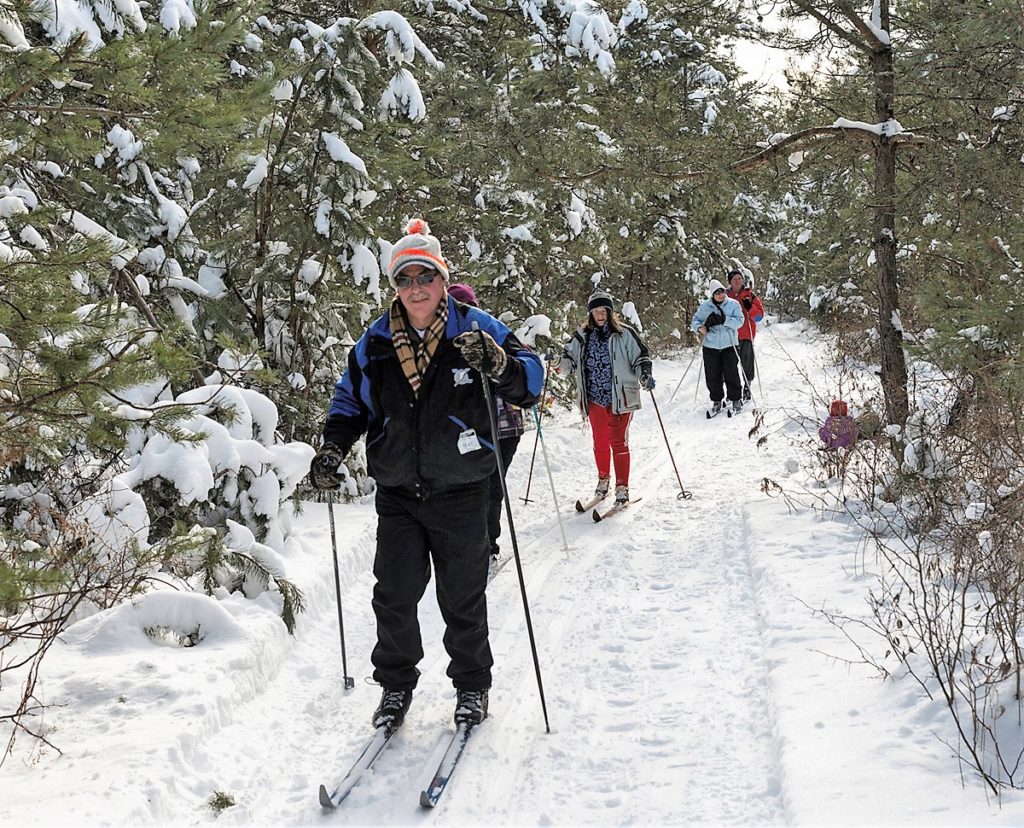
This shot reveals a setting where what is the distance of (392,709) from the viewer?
166 inches

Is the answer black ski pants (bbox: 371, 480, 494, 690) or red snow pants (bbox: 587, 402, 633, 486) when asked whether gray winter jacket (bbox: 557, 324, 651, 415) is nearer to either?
red snow pants (bbox: 587, 402, 633, 486)

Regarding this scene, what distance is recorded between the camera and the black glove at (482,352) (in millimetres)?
4066

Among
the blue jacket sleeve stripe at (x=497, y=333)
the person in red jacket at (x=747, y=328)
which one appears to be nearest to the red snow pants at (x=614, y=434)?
the blue jacket sleeve stripe at (x=497, y=333)

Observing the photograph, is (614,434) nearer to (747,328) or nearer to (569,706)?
(569,706)

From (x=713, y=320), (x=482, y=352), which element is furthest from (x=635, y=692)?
(x=713, y=320)

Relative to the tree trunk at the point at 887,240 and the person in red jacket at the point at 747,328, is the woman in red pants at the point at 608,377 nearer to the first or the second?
the tree trunk at the point at 887,240

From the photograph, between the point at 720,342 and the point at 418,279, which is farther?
the point at 720,342

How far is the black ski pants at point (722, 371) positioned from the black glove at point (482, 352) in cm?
1161

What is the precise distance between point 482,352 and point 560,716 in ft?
6.51

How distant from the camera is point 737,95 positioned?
888 centimetres

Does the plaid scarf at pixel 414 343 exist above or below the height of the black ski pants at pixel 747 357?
above

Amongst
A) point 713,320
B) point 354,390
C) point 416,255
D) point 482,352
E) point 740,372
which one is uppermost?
point 416,255

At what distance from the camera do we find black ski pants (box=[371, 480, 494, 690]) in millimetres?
4238

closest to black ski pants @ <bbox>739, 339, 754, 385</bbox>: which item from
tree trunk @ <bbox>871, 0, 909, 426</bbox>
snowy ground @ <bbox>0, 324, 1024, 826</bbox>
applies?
tree trunk @ <bbox>871, 0, 909, 426</bbox>
